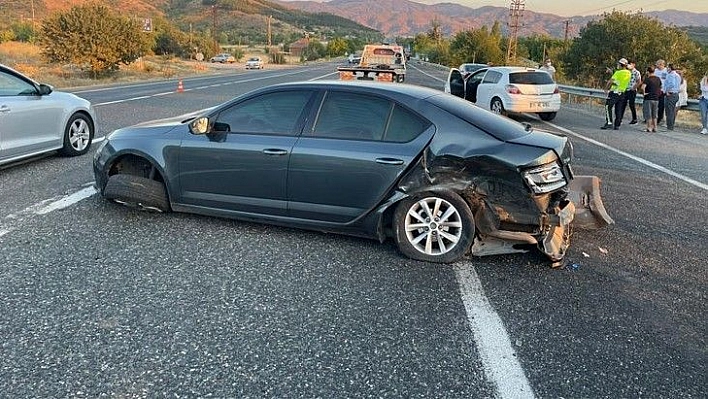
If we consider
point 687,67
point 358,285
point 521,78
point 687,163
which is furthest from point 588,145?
point 687,67

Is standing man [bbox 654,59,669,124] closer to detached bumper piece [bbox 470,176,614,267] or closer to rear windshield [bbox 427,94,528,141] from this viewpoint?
rear windshield [bbox 427,94,528,141]

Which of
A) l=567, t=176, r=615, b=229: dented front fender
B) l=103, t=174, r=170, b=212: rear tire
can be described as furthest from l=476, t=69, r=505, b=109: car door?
l=103, t=174, r=170, b=212: rear tire

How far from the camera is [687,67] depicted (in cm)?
3988


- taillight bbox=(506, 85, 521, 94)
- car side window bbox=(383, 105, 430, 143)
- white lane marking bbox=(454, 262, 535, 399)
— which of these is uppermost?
car side window bbox=(383, 105, 430, 143)

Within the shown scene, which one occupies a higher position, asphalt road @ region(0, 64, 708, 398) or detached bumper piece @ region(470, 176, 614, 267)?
detached bumper piece @ region(470, 176, 614, 267)

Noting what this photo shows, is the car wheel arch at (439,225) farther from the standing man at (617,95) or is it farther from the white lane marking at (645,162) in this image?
the standing man at (617,95)

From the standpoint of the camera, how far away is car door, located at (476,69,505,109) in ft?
55.4

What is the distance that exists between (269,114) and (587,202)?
10.0 feet

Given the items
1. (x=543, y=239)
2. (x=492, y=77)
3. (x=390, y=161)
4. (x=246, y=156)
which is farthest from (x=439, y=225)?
(x=492, y=77)

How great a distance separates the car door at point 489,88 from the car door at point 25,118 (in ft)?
39.1

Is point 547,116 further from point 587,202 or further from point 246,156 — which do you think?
point 246,156

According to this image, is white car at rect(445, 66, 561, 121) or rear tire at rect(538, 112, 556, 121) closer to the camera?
white car at rect(445, 66, 561, 121)

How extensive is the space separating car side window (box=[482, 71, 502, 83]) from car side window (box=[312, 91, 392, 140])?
12720mm

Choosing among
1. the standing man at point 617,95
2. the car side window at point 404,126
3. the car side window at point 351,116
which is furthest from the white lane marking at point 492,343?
the standing man at point 617,95
